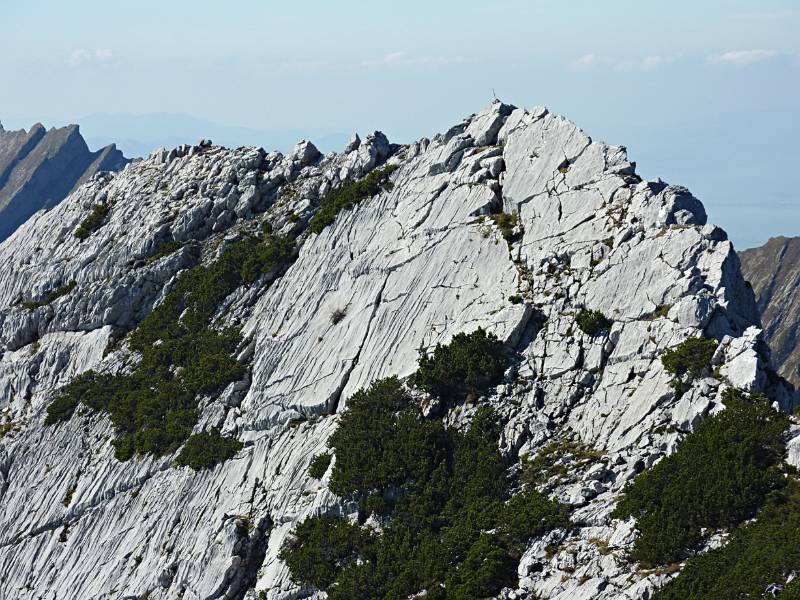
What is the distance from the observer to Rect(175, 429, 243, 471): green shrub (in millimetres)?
58469

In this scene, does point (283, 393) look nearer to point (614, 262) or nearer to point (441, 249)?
point (441, 249)

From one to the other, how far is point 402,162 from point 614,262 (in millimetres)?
25286

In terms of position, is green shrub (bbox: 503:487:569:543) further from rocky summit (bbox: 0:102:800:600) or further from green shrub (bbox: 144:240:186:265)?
green shrub (bbox: 144:240:186:265)

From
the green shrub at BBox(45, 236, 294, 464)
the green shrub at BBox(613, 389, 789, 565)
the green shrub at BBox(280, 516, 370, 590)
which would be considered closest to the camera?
the green shrub at BBox(613, 389, 789, 565)

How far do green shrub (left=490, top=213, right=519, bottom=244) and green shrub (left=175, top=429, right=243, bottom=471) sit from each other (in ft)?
74.7

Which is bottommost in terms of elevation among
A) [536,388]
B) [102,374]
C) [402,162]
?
[102,374]

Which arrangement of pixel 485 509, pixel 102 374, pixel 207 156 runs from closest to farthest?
1. pixel 485 509
2. pixel 102 374
3. pixel 207 156

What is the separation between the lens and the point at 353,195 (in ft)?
230

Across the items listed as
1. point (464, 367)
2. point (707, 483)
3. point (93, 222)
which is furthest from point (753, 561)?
point (93, 222)

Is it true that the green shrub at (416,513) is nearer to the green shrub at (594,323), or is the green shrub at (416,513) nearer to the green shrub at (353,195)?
the green shrub at (594,323)

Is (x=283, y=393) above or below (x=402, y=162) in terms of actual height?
below

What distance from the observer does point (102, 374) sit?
71.2 meters

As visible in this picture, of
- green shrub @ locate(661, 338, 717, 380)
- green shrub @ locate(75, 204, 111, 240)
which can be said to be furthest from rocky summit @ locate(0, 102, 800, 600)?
green shrub @ locate(75, 204, 111, 240)

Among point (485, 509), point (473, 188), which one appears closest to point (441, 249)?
point (473, 188)
